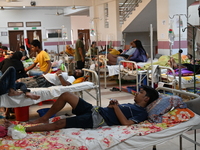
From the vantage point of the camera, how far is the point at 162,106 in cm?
312

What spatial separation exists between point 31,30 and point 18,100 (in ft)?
45.8

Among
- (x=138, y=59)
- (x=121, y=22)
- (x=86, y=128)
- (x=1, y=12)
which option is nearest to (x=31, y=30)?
(x=1, y=12)

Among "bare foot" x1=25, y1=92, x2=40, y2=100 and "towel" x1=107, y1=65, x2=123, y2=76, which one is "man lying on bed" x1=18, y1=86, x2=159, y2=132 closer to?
"bare foot" x1=25, y1=92, x2=40, y2=100

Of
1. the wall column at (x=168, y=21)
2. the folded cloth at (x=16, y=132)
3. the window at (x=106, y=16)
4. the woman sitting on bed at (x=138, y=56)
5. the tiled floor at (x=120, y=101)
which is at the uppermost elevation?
the window at (x=106, y=16)

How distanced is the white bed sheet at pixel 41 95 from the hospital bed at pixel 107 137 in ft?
4.61

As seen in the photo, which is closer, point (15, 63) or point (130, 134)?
point (130, 134)

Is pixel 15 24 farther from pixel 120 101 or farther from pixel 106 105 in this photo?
pixel 106 105

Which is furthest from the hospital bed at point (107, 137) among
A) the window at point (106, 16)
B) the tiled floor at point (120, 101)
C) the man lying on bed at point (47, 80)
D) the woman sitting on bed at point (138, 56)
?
the window at point (106, 16)

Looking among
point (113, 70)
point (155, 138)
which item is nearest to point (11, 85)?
point (155, 138)

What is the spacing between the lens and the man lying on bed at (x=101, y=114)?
3.03 m

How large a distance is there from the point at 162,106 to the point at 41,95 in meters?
2.09

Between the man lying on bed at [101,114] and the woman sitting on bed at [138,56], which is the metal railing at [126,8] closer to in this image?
the woman sitting on bed at [138,56]

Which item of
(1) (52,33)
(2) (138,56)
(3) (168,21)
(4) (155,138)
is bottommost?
(4) (155,138)

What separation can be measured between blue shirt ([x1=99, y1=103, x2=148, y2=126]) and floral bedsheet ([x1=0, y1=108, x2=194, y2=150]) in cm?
7
